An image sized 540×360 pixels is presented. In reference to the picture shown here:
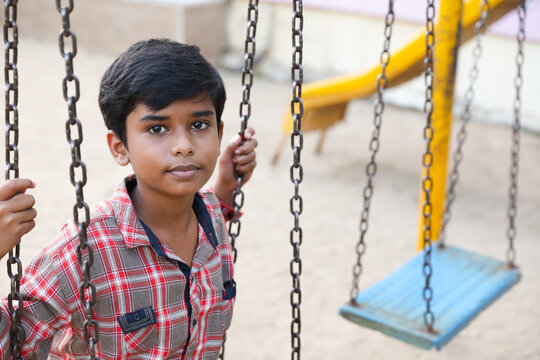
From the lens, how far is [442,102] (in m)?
3.47

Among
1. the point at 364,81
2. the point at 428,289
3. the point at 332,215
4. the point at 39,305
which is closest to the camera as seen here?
the point at 39,305

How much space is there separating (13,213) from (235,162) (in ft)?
2.66

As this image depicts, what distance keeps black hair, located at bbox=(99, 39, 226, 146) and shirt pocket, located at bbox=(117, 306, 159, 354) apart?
39 centimetres

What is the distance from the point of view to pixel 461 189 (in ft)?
18.2

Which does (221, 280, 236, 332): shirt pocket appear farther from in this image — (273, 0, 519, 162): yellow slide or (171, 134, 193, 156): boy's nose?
(273, 0, 519, 162): yellow slide

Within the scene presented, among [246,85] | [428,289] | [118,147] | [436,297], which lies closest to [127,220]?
[118,147]

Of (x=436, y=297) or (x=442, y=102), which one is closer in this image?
(x=436, y=297)

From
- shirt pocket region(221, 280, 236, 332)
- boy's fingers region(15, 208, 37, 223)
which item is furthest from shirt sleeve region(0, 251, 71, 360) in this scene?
shirt pocket region(221, 280, 236, 332)

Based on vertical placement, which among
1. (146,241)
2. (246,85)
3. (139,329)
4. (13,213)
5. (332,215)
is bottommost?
(332,215)

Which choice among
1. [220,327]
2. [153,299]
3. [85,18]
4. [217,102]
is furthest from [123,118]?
[85,18]

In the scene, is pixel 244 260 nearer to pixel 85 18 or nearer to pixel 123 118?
pixel 123 118

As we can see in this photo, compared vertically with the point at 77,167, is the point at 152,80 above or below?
above

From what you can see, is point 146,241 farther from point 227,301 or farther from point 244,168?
point 244,168

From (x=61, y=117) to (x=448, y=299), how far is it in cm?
467
